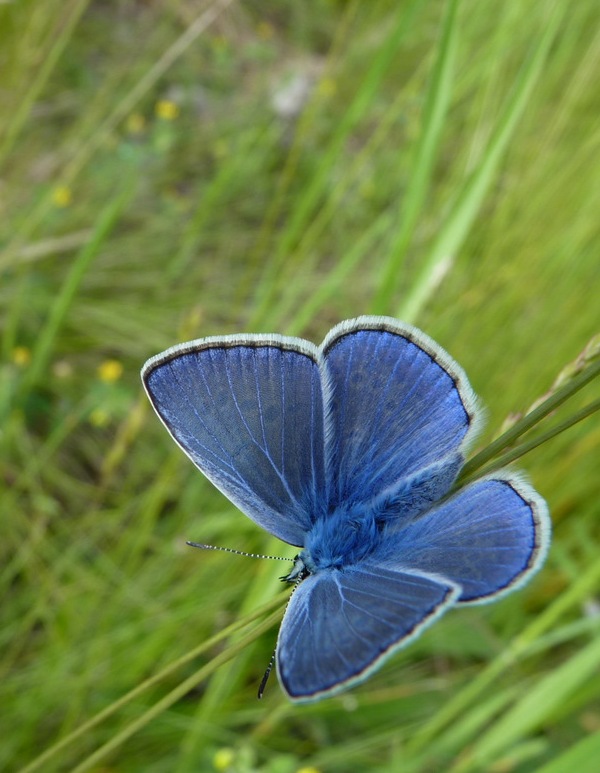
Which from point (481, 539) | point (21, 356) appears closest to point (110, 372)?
point (21, 356)

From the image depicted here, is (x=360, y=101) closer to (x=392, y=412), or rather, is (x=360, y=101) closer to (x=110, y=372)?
(x=392, y=412)

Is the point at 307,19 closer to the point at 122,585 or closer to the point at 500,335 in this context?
the point at 500,335

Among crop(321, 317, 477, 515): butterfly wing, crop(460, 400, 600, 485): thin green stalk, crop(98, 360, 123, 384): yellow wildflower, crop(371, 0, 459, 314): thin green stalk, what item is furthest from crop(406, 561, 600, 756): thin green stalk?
crop(98, 360, 123, 384): yellow wildflower

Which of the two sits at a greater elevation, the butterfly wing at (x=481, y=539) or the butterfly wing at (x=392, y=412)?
the butterfly wing at (x=392, y=412)

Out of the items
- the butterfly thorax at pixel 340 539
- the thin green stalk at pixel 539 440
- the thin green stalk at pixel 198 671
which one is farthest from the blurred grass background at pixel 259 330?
the thin green stalk at pixel 539 440

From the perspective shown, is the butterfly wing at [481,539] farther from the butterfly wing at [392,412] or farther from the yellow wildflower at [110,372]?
the yellow wildflower at [110,372]

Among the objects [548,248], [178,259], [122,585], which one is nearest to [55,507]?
[122,585]

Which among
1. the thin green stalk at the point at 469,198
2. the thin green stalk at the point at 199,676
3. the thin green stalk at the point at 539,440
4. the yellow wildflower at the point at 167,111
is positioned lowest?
the thin green stalk at the point at 539,440
